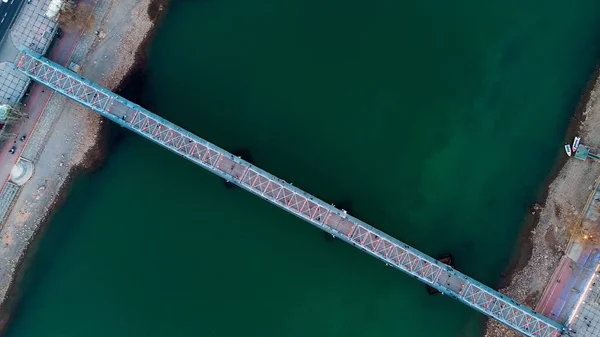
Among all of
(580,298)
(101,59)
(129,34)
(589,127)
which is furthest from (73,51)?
(580,298)

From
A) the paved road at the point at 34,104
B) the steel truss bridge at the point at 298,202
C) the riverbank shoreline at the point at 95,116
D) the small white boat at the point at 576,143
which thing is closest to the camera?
the steel truss bridge at the point at 298,202

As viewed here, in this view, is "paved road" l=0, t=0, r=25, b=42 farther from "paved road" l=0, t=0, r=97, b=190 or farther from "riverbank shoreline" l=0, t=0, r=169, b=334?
"riverbank shoreline" l=0, t=0, r=169, b=334

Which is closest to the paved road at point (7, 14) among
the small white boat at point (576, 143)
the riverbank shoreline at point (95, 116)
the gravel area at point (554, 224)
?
the riverbank shoreline at point (95, 116)

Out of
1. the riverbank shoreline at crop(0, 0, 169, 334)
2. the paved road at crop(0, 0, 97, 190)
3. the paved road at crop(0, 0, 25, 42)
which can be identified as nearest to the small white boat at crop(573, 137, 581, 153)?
the riverbank shoreline at crop(0, 0, 169, 334)

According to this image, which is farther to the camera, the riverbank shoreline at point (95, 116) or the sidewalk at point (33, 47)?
the riverbank shoreline at point (95, 116)

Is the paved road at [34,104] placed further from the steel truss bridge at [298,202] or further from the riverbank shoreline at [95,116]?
the steel truss bridge at [298,202]
